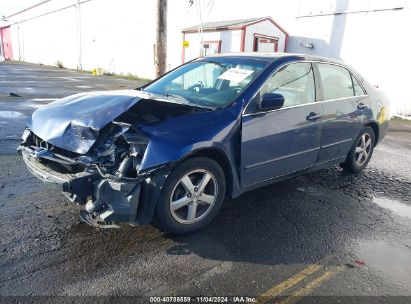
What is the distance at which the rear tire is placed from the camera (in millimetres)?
5504

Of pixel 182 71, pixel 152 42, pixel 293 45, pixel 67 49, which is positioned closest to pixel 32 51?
pixel 67 49

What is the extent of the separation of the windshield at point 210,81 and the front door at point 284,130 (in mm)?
257

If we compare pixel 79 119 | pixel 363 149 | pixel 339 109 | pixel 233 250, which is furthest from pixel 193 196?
pixel 363 149

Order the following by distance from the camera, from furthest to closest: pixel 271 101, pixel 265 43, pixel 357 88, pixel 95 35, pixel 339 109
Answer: pixel 95 35 < pixel 265 43 < pixel 357 88 < pixel 339 109 < pixel 271 101

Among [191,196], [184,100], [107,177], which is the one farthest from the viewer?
[184,100]

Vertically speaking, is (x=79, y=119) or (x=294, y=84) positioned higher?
(x=294, y=84)

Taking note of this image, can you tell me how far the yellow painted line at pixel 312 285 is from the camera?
2.72 m

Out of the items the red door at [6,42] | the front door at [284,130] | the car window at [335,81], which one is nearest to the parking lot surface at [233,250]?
the front door at [284,130]

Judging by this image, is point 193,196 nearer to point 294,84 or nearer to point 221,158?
point 221,158

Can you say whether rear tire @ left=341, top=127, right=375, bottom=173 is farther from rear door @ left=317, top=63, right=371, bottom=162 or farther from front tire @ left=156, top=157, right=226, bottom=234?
front tire @ left=156, top=157, right=226, bottom=234

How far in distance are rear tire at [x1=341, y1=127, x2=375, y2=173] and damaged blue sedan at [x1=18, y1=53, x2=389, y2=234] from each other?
628 mm

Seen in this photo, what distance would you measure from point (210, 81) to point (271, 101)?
2.85 ft

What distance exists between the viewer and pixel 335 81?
4.93 metres

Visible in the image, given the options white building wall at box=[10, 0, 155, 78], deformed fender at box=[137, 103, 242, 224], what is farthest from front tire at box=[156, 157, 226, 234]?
white building wall at box=[10, 0, 155, 78]
